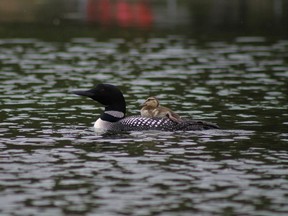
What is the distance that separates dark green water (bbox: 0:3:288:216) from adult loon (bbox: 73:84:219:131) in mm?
229

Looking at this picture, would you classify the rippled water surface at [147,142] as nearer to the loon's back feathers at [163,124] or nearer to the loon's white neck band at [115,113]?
the loon's back feathers at [163,124]

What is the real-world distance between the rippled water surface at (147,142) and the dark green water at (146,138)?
2 cm

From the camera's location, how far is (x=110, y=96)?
20.3 metres

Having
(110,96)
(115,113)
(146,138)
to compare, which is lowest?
(146,138)

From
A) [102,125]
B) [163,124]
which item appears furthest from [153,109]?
[102,125]

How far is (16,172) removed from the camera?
15.3 meters

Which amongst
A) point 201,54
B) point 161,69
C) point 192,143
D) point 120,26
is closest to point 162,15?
point 120,26

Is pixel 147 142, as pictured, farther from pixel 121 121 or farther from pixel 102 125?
pixel 102 125

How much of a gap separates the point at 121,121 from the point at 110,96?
0.72m

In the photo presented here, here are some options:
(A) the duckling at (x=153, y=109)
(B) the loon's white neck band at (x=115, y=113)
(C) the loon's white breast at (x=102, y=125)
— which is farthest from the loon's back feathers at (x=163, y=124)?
(B) the loon's white neck band at (x=115, y=113)

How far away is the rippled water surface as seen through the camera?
13531 millimetres

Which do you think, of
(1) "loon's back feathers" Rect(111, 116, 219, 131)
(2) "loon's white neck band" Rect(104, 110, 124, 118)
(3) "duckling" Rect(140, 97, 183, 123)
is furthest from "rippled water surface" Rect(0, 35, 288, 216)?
(3) "duckling" Rect(140, 97, 183, 123)

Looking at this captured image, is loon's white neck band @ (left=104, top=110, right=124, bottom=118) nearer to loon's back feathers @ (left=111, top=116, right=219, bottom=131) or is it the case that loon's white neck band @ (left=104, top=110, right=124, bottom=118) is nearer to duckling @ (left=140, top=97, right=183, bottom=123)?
duckling @ (left=140, top=97, right=183, bottom=123)

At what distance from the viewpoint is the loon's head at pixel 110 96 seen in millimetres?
20188
